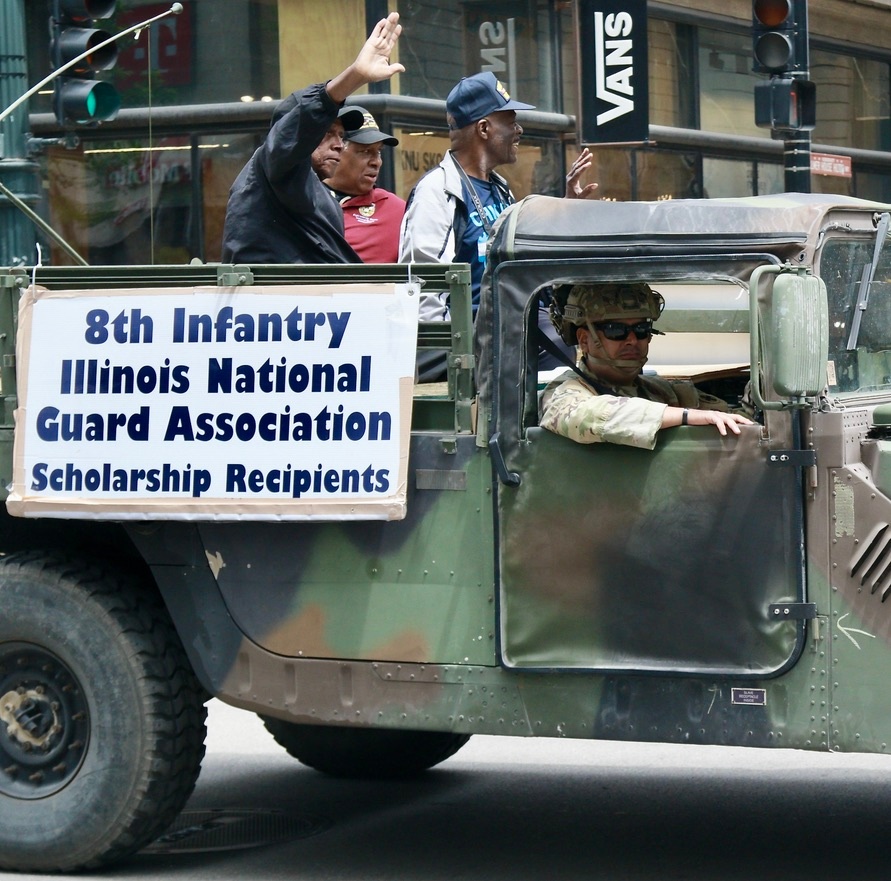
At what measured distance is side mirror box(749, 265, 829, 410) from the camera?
14.1ft

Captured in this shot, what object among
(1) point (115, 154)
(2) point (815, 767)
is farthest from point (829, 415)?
(1) point (115, 154)

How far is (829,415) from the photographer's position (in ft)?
14.7

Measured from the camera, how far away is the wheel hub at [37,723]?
541 centimetres

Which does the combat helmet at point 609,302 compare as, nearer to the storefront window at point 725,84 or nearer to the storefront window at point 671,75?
the storefront window at point 671,75

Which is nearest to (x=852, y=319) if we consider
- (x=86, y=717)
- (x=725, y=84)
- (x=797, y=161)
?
(x=86, y=717)

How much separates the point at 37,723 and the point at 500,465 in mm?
1742

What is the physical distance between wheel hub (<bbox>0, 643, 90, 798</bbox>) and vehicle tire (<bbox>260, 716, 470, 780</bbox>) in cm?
130

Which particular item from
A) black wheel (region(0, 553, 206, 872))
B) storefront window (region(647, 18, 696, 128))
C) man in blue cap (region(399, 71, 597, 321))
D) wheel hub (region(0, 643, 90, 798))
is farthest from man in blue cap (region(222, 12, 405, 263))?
storefront window (region(647, 18, 696, 128))

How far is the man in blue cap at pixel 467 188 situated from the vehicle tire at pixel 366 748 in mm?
1840

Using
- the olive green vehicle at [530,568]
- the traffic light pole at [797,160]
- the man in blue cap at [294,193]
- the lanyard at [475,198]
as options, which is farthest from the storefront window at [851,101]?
the olive green vehicle at [530,568]

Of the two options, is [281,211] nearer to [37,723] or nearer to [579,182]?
[579,182]

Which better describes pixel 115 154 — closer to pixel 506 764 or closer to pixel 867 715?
pixel 506 764

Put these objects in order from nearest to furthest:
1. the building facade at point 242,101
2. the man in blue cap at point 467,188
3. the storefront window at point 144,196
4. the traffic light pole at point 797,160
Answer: the man in blue cap at point 467,188 → the traffic light pole at point 797,160 → the building facade at point 242,101 → the storefront window at point 144,196

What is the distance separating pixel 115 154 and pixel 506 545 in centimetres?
1024
